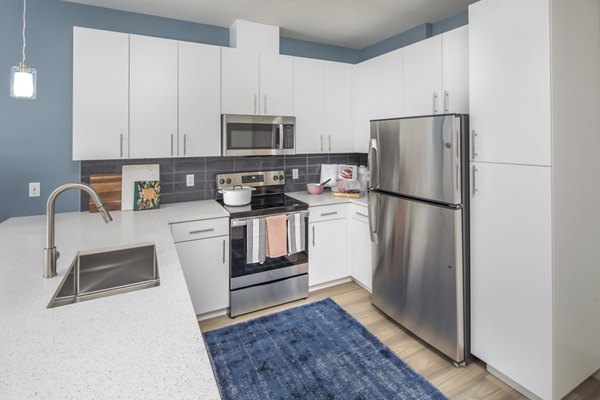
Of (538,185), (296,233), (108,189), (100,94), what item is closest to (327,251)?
(296,233)

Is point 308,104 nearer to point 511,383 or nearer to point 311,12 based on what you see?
point 311,12

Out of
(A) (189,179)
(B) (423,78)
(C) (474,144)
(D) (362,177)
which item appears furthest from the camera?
(D) (362,177)

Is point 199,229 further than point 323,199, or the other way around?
point 323,199

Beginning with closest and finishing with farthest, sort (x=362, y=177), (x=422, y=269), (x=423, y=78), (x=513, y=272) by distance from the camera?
(x=513, y=272), (x=422, y=269), (x=423, y=78), (x=362, y=177)

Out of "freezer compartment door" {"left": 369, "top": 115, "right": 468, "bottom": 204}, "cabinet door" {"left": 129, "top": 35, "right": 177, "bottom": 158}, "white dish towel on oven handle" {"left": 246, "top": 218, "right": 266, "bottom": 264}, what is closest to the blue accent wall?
"cabinet door" {"left": 129, "top": 35, "right": 177, "bottom": 158}

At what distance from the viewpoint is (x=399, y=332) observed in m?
2.53

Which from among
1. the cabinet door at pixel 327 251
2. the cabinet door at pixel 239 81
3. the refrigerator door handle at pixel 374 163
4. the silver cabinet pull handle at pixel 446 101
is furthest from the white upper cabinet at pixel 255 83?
the silver cabinet pull handle at pixel 446 101

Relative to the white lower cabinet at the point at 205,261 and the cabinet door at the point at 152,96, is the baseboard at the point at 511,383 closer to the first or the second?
the white lower cabinet at the point at 205,261

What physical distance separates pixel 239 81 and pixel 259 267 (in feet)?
5.32

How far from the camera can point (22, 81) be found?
1596 mm

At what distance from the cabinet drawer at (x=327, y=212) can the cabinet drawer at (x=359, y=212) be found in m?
0.07

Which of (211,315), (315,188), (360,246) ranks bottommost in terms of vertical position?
(211,315)

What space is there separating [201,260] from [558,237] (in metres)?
2.30

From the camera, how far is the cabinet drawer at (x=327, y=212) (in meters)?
3.03
